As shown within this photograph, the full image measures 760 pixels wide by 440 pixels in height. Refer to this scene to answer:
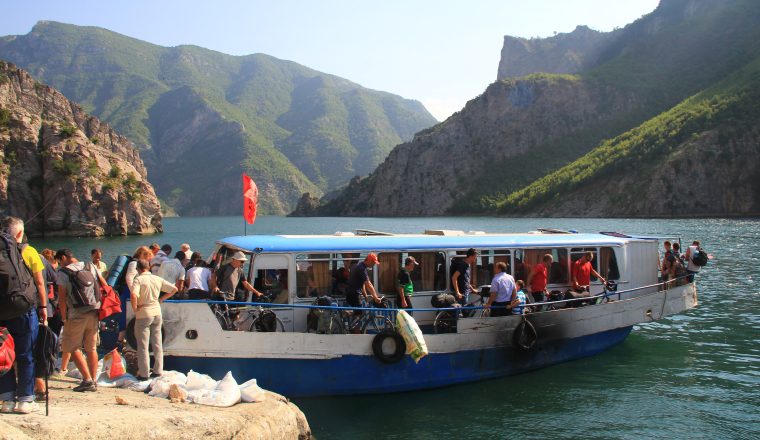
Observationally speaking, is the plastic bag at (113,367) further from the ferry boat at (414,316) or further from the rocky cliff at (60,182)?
the rocky cliff at (60,182)

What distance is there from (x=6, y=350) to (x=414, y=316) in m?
8.71

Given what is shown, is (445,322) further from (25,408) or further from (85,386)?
(25,408)

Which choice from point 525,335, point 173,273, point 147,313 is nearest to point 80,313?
point 147,313

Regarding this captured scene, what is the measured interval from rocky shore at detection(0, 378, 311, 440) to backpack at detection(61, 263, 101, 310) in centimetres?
133

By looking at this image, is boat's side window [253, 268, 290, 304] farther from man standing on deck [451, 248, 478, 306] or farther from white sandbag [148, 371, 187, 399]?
man standing on deck [451, 248, 478, 306]

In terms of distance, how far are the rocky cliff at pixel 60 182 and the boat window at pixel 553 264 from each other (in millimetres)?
79933

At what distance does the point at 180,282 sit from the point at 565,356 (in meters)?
9.65

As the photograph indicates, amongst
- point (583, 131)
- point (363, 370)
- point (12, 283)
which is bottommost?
point (363, 370)

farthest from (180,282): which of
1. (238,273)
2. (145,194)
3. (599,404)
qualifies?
(145,194)

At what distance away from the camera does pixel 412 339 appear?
12.5 meters

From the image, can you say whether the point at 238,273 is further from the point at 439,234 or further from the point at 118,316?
the point at 439,234

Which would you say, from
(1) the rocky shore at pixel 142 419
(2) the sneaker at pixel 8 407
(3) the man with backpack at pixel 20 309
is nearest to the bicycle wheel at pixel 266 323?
(1) the rocky shore at pixel 142 419

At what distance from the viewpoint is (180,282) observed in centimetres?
1273

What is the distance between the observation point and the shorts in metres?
9.41
